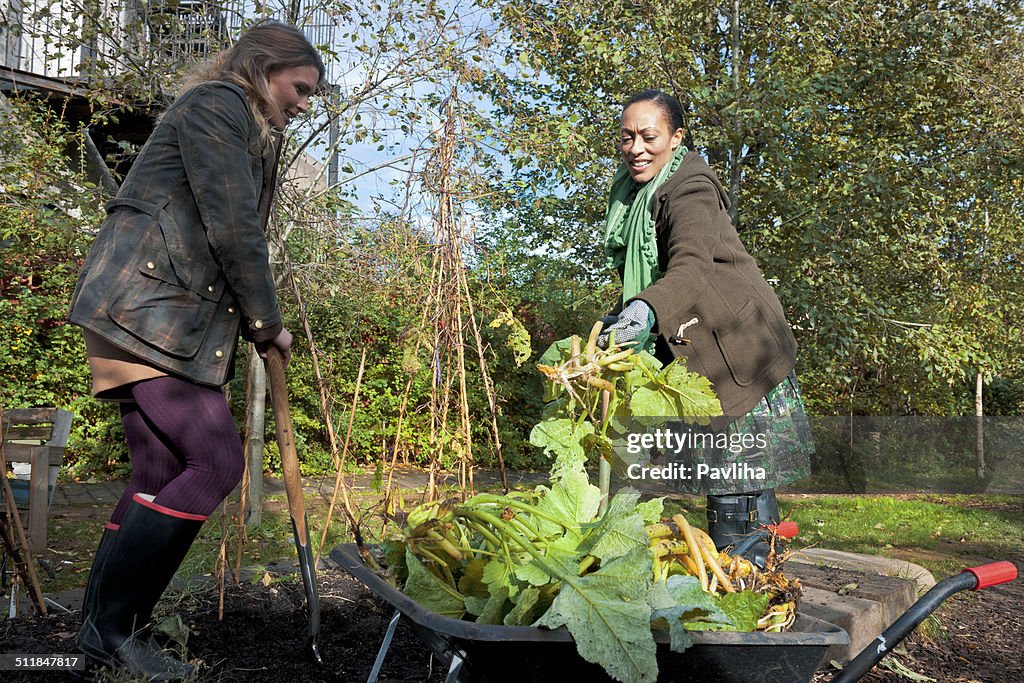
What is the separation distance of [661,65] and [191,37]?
293cm

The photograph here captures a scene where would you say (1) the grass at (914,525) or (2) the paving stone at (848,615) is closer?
(2) the paving stone at (848,615)

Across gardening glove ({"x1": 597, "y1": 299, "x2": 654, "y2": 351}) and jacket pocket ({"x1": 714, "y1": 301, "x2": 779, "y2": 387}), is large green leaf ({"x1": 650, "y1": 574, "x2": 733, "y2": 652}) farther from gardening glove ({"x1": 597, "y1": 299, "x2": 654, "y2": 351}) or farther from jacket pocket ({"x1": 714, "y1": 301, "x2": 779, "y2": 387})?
jacket pocket ({"x1": 714, "y1": 301, "x2": 779, "y2": 387})

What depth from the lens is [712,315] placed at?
192 centimetres

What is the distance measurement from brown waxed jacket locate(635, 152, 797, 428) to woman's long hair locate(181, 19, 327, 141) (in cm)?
103

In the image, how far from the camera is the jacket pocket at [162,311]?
1797 mm

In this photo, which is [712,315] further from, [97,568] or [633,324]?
[97,568]

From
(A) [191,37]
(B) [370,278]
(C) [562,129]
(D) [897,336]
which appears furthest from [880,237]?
(A) [191,37]

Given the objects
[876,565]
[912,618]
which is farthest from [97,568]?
[876,565]

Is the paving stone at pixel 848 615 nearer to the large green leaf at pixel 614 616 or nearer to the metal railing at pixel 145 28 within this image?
the large green leaf at pixel 614 616

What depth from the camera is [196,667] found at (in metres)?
1.86

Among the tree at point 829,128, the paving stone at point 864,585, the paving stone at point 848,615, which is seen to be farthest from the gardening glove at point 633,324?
the tree at point 829,128

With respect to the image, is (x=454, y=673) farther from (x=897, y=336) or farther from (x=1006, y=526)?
(x=1006, y=526)

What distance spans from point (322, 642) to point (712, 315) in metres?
1.40

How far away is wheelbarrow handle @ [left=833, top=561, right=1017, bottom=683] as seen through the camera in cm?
124
